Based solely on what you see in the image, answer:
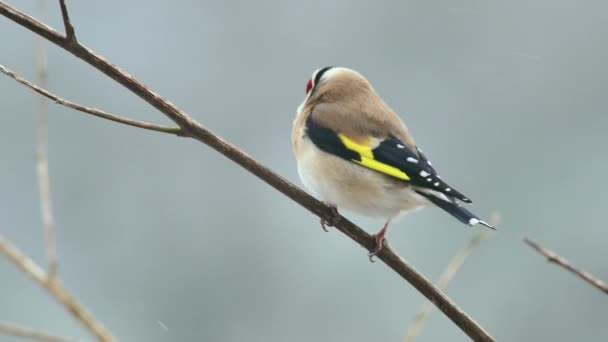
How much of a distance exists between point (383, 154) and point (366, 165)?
10cm

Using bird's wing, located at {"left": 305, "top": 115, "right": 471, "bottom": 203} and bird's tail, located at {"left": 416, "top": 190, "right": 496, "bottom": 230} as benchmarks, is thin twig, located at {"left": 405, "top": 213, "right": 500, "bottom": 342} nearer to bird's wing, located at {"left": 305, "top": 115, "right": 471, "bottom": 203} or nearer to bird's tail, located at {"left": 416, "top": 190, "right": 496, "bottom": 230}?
bird's tail, located at {"left": 416, "top": 190, "right": 496, "bottom": 230}

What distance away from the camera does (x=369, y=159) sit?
12.3 feet

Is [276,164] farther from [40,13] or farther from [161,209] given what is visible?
[40,13]

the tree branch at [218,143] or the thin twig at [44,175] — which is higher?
the tree branch at [218,143]

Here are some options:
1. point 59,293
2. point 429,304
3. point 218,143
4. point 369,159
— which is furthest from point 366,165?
point 59,293

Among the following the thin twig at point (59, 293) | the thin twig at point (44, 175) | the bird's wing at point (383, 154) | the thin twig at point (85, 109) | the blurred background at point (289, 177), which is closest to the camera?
the thin twig at point (59, 293)

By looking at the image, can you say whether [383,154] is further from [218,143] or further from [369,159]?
[218,143]

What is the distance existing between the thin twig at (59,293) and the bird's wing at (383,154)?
1892 mm

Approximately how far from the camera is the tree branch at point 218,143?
239cm

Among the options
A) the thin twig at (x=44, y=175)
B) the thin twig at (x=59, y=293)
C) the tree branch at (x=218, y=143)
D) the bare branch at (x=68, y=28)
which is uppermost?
the tree branch at (x=218, y=143)

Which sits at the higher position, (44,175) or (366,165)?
(366,165)

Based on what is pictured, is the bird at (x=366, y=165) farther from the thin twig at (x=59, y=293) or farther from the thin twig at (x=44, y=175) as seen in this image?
the thin twig at (x=59, y=293)

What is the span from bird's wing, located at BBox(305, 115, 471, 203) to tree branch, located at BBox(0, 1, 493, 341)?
0.66 m

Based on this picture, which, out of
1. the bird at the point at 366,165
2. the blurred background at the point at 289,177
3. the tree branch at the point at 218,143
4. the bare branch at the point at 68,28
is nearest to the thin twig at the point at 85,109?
the tree branch at the point at 218,143
